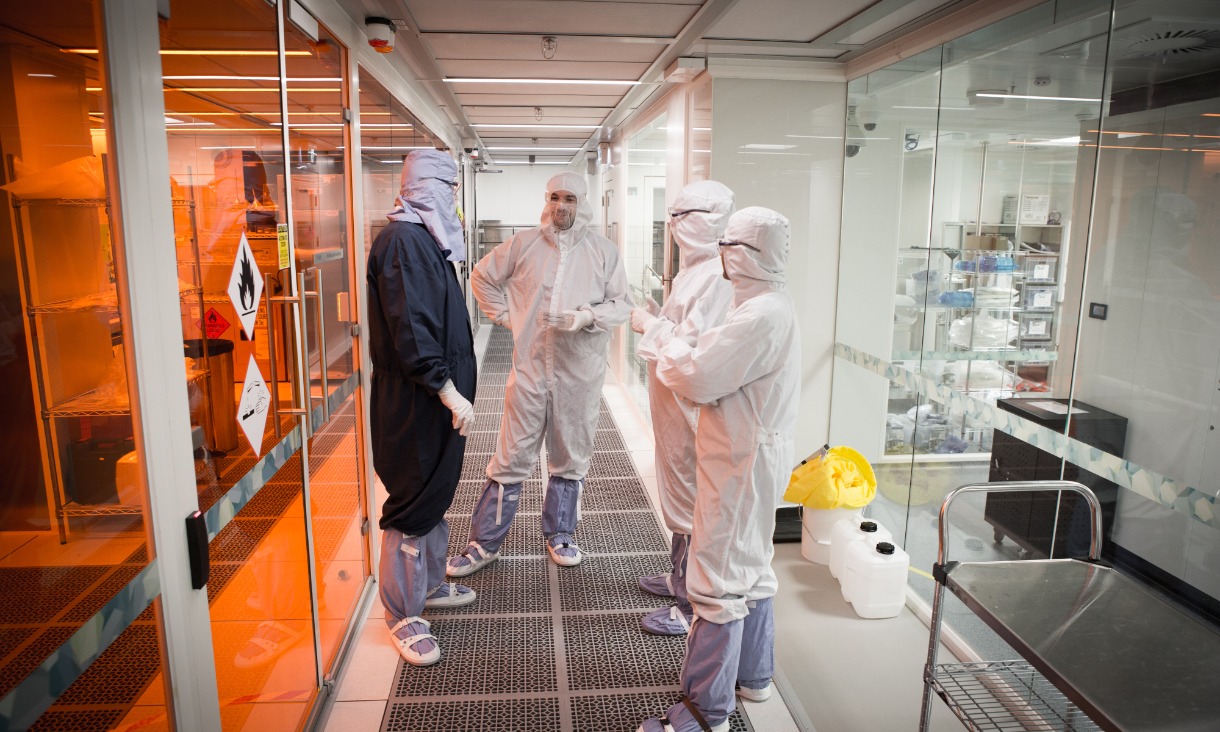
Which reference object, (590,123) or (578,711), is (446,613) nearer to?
(578,711)

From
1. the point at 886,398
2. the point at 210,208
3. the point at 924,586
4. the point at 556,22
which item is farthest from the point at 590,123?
the point at 210,208

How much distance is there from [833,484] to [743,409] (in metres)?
1.63

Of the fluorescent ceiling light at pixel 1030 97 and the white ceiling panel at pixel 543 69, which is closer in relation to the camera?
the fluorescent ceiling light at pixel 1030 97

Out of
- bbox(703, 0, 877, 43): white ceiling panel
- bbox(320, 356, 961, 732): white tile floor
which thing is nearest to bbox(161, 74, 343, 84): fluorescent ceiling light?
bbox(703, 0, 877, 43): white ceiling panel

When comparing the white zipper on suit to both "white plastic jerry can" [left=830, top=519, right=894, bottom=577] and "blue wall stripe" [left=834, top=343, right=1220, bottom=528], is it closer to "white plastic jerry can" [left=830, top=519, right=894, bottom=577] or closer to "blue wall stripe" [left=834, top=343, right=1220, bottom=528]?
"white plastic jerry can" [left=830, top=519, right=894, bottom=577]

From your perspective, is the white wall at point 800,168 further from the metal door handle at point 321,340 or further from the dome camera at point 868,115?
the metal door handle at point 321,340

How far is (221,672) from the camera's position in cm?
166

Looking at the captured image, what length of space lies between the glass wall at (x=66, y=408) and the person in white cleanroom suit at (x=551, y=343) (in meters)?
1.98

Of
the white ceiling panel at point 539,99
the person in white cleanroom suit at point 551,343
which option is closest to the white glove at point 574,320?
the person in white cleanroom suit at point 551,343

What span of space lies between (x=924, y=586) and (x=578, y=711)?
194 cm

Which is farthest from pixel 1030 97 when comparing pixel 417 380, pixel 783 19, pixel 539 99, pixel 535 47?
pixel 539 99

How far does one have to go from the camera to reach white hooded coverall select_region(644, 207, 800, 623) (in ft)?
6.77

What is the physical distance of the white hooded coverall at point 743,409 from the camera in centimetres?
206

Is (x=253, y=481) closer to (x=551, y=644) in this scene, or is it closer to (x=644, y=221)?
(x=551, y=644)
